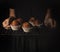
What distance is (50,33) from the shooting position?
1.29m

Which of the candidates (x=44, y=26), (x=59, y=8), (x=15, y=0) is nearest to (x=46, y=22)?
(x=44, y=26)

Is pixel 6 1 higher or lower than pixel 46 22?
higher

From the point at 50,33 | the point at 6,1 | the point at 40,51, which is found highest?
the point at 6,1

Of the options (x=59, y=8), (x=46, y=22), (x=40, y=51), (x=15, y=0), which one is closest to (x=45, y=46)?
(x=40, y=51)

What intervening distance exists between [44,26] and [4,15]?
30 cm

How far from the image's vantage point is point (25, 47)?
1296 mm

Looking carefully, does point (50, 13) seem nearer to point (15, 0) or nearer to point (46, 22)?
point (46, 22)

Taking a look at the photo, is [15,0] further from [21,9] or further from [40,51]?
[40,51]

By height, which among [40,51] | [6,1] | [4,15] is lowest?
[40,51]

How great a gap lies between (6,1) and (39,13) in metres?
0.26

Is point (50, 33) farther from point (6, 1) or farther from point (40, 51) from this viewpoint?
point (6, 1)

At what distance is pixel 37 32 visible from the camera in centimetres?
130

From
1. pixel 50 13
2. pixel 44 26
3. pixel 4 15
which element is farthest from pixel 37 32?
pixel 4 15

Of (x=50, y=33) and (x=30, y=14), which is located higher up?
(x=30, y=14)
